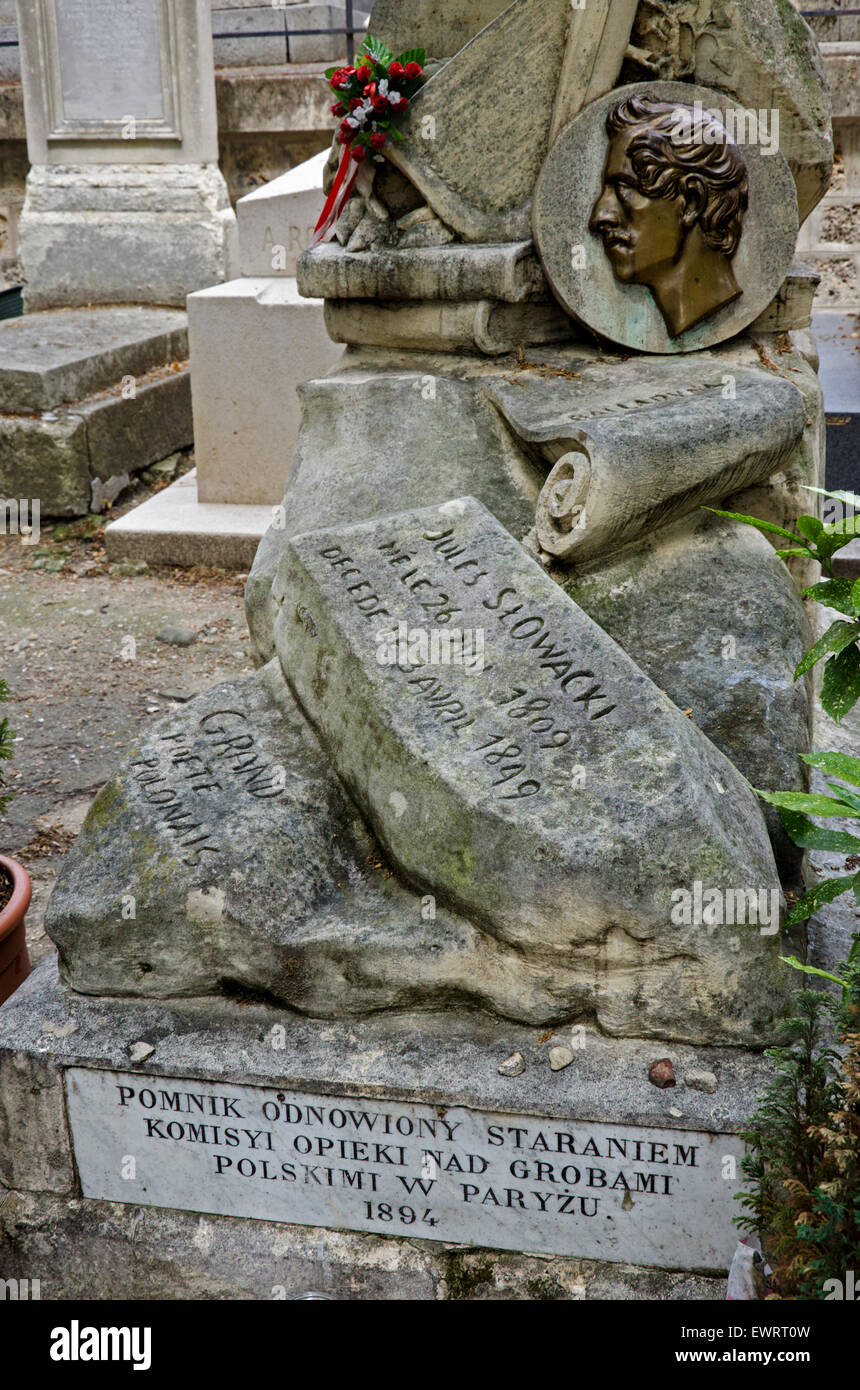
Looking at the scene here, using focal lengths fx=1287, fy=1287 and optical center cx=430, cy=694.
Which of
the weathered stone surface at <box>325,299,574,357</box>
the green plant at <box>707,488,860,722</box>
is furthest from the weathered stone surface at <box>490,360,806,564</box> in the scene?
the green plant at <box>707,488,860,722</box>

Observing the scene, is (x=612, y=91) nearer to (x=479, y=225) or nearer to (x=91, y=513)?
(x=479, y=225)

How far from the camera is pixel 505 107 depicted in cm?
345

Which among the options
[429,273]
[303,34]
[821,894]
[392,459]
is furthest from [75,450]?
[303,34]

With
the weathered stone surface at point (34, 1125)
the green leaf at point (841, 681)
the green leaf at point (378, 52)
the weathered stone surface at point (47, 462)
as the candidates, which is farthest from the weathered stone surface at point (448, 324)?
the weathered stone surface at point (47, 462)

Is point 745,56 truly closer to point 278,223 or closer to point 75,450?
point 278,223

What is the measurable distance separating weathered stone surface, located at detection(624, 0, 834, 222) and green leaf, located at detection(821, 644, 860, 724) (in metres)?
2.04

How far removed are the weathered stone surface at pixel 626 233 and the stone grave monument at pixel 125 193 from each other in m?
3.84

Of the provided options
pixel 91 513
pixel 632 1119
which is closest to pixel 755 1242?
pixel 632 1119

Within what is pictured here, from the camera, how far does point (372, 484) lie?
320 centimetres

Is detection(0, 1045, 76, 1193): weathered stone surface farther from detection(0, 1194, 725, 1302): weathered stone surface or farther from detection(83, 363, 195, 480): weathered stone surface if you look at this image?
detection(83, 363, 195, 480): weathered stone surface

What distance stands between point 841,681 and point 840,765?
0.90 ft

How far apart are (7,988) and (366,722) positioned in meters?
1.19

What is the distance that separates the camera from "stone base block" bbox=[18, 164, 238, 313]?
7602 millimetres

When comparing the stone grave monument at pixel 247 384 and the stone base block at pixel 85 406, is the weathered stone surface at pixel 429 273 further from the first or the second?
the stone base block at pixel 85 406
